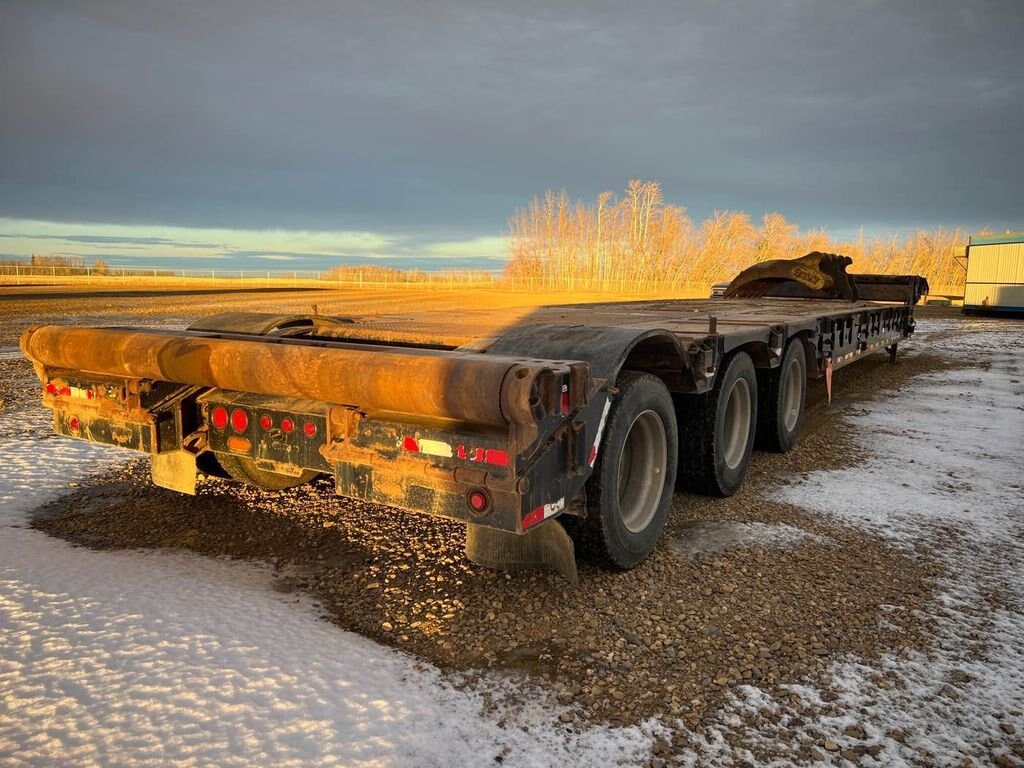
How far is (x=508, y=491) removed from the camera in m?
2.86

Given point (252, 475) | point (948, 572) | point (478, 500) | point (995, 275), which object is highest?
point (995, 275)

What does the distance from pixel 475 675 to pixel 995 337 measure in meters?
21.7

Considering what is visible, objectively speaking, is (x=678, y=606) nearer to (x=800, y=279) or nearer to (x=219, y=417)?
(x=219, y=417)

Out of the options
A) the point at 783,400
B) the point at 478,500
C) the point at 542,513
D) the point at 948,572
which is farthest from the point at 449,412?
the point at 783,400

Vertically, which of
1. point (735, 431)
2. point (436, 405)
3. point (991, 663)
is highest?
point (436, 405)

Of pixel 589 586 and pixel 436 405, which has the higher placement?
pixel 436 405

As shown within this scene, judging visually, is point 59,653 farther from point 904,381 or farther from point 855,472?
point 904,381

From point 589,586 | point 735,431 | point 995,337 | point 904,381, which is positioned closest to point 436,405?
point 589,586

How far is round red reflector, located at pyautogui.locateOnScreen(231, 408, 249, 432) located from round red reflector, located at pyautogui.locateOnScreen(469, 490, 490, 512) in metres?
1.45

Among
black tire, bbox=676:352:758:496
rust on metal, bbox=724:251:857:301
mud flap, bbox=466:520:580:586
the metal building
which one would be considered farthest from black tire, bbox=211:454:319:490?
the metal building

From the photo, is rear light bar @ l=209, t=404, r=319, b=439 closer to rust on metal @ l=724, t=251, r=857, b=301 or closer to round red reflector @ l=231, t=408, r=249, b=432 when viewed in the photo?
round red reflector @ l=231, t=408, r=249, b=432

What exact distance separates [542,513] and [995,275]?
110 feet

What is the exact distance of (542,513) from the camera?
3.00 m

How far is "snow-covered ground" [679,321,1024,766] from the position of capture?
8.57 feet
